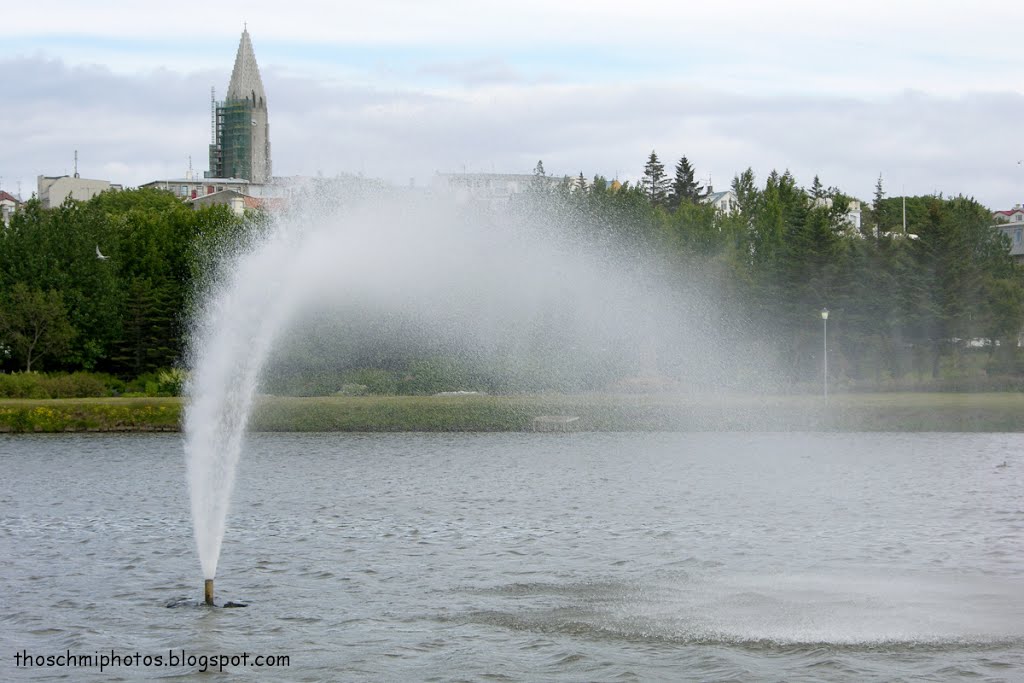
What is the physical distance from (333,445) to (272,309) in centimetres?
2540

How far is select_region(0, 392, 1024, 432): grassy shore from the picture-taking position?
55469mm

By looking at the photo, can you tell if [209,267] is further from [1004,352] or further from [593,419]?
[1004,352]

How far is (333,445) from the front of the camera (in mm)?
49500

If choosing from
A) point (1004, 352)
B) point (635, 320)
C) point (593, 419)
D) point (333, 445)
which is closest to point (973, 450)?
point (593, 419)

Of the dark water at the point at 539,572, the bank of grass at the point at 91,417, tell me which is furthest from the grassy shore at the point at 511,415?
the dark water at the point at 539,572

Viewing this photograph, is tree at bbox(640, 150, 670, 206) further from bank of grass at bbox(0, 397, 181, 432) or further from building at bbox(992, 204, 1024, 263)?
bank of grass at bbox(0, 397, 181, 432)

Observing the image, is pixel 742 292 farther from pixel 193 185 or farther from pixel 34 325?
pixel 193 185

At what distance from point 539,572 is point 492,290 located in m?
42.6

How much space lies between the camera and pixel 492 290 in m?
64.6

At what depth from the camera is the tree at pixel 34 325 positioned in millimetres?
74625

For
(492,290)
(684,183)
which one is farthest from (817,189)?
(492,290)

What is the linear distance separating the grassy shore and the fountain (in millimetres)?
3190

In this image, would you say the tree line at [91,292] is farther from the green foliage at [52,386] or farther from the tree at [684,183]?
the tree at [684,183]

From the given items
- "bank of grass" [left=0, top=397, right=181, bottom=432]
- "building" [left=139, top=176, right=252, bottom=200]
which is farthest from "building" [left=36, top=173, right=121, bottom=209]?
"bank of grass" [left=0, top=397, right=181, bottom=432]
